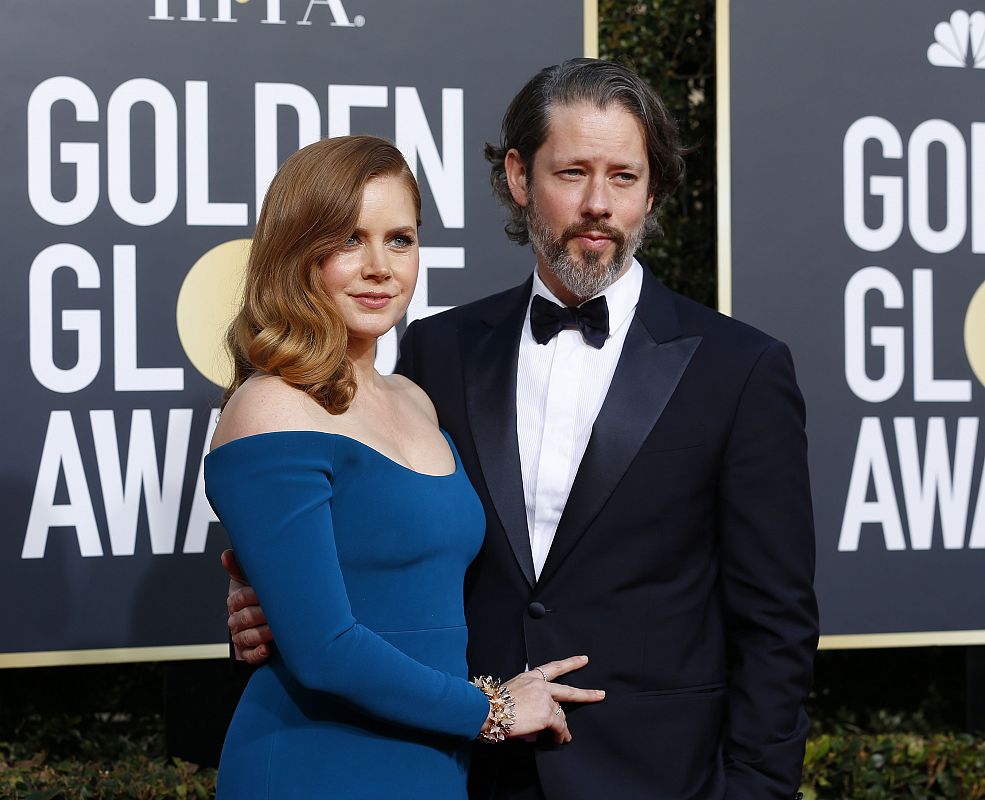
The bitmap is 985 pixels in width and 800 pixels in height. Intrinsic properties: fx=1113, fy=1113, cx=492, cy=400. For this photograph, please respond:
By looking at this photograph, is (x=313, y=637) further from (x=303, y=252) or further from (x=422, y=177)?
(x=422, y=177)

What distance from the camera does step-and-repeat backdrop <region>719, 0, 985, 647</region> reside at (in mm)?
3420

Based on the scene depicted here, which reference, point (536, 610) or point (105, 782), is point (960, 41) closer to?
point (536, 610)

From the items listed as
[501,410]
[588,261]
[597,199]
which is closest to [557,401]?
[501,410]

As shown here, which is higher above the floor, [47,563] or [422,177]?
[422,177]

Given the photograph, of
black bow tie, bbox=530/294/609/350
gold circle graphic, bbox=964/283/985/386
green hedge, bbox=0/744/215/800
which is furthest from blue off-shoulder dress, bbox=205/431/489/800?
gold circle graphic, bbox=964/283/985/386

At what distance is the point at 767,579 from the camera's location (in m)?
1.92

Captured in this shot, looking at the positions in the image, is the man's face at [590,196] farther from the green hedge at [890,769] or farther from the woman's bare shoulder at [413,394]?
the green hedge at [890,769]

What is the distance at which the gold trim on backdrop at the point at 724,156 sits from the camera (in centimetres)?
339

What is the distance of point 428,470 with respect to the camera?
1.87 meters

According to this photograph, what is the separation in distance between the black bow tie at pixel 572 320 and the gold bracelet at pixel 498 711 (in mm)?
653

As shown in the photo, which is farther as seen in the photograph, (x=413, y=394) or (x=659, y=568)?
(x=413, y=394)

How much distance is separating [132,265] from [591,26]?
5.06 feet

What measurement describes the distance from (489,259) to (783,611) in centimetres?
170

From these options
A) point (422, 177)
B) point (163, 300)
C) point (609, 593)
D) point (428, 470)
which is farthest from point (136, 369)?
point (609, 593)
